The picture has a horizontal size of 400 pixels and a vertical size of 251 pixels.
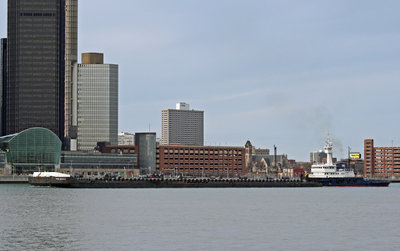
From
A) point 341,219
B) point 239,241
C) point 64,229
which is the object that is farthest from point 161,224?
point 341,219

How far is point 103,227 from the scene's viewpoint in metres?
88.8

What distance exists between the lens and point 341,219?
104 metres

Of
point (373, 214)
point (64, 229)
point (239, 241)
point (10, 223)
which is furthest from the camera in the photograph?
point (373, 214)

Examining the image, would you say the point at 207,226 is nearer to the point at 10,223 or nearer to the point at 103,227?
the point at 103,227

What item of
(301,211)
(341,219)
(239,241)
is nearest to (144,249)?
(239,241)

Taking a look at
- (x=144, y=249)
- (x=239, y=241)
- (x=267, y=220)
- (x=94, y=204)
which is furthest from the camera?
(x=94, y=204)

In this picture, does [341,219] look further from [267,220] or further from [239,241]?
[239,241]

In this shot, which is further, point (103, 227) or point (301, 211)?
point (301, 211)

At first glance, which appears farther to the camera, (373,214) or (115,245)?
(373,214)

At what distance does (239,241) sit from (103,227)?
63.7ft

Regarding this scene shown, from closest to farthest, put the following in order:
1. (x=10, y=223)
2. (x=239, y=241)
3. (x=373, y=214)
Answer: (x=239, y=241)
(x=10, y=223)
(x=373, y=214)

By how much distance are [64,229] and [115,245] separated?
51.8ft

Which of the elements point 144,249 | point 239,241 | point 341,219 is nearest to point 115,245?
point 144,249

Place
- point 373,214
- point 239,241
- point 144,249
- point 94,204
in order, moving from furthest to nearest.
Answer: point 94,204, point 373,214, point 239,241, point 144,249
